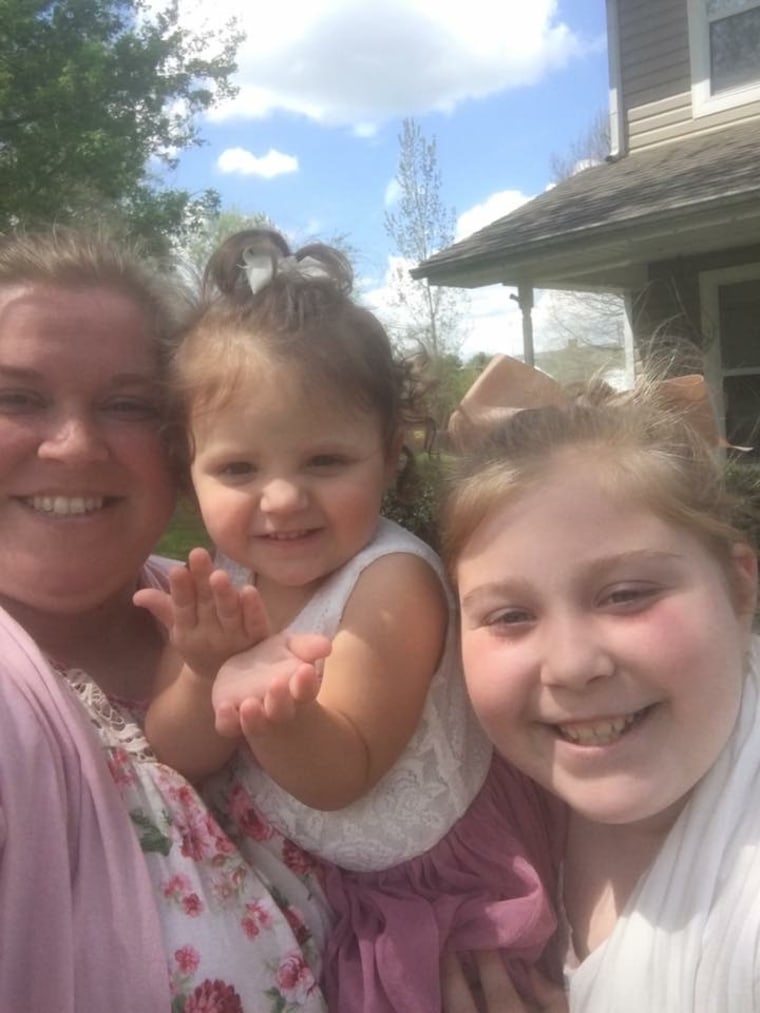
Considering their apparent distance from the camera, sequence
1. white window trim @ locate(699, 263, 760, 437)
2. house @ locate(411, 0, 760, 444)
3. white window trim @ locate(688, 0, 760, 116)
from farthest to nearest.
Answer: white window trim @ locate(688, 0, 760, 116)
white window trim @ locate(699, 263, 760, 437)
house @ locate(411, 0, 760, 444)

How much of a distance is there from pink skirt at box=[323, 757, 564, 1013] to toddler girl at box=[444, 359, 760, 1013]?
0.35 ft

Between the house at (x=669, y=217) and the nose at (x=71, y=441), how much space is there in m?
7.31

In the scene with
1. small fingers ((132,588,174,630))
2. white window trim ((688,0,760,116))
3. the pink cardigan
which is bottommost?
the pink cardigan

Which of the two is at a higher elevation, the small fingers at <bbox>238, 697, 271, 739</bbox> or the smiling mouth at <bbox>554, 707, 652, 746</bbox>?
the small fingers at <bbox>238, 697, 271, 739</bbox>

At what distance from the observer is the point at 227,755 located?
1.78m

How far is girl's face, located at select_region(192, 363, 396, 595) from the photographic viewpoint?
5.82ft

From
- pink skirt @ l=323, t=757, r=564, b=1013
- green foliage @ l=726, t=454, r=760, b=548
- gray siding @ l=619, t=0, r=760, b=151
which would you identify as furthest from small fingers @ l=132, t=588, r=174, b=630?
gray siding @ l=619, t=0, r=760, b=151

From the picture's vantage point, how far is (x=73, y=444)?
182 cm

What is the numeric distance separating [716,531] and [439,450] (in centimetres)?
59

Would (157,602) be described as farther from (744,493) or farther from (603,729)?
(744,493)

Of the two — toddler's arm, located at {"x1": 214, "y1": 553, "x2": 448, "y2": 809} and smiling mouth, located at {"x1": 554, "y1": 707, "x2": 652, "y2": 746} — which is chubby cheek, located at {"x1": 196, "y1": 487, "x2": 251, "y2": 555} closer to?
toddler's arm, located at {"x1": 214, "y1": 553, "x2": 448, "y2": 809}

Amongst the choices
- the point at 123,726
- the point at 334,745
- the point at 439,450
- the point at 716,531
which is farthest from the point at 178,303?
the point at 716,531

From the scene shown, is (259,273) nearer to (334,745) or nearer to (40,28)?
(334,745)

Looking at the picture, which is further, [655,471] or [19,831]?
[655,471]
